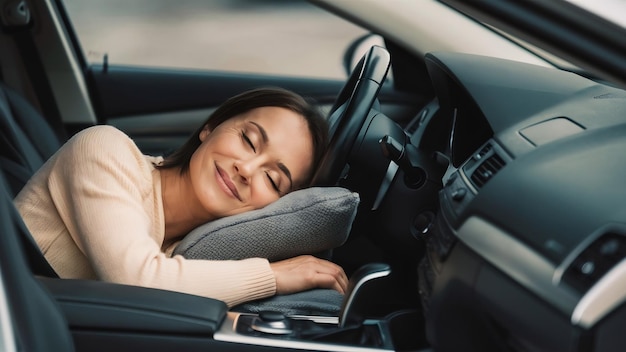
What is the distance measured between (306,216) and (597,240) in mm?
585

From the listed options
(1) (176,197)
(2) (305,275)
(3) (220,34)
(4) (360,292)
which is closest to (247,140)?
(1) (176,197)

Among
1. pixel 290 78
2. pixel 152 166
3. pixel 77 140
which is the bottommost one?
pixel 290 78

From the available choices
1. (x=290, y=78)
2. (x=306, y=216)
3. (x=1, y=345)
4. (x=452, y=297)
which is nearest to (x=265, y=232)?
(x=306, y=216)

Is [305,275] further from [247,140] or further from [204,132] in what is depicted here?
[204,132]

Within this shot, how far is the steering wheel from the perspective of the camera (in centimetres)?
154

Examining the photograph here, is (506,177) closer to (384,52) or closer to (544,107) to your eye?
(544,107)

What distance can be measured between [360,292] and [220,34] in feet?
11.2

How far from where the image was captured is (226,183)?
5.13ft

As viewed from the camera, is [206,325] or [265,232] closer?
[206,325]

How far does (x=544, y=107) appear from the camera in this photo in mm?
1317

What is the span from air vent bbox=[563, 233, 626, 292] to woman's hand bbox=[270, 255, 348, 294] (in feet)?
1.92

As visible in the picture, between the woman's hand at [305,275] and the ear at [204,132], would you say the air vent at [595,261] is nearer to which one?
the woman's hand at [305,275]

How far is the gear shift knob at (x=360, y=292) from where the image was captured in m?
1.32

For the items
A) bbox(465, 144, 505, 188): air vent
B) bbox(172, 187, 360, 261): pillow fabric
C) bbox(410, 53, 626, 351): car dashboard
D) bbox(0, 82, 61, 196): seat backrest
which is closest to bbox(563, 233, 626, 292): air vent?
bbox(410, 53, 626, 351): car dashboard
